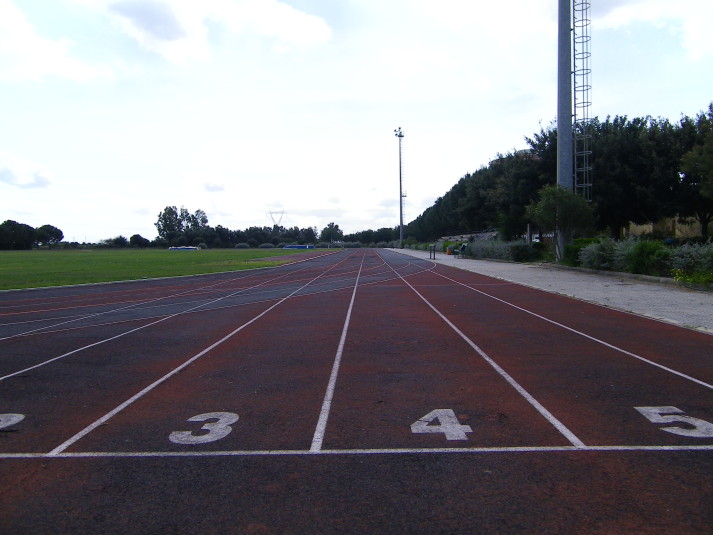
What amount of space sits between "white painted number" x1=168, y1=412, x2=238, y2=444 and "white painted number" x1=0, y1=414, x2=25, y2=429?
69.0 inches

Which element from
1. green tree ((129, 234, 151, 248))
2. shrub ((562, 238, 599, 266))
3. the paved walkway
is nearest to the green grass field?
the paved walkway

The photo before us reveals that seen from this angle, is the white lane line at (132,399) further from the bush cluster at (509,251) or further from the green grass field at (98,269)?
the bush cluster at (509,251)

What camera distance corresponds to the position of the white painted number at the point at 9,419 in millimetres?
5766

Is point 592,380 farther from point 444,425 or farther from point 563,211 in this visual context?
point 563,211

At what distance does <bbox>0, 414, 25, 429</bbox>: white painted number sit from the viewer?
577cm

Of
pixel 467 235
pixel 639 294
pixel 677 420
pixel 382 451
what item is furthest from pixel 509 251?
pixel 467 235

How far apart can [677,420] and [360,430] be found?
120 inches

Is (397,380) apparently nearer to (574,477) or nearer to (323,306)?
(574,477)

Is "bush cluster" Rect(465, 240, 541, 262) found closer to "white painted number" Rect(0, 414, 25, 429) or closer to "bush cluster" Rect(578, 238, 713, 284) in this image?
"bush cluster" Rect(578, 238, 713, 284)

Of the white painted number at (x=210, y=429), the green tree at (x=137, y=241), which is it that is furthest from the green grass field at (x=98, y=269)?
the green tree at (x=137, y=241)

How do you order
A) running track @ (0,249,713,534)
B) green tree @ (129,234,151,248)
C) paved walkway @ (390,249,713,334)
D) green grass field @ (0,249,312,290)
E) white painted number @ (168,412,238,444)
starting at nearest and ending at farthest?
running track @ (0,249,713,534)
white painted number @ (168,412,238,444)
paved walkway @ (390,249,713,334)
green grass field @ (0,249,312,290)
green tree @ (129,234,151,248)

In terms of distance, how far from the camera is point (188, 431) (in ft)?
18.0

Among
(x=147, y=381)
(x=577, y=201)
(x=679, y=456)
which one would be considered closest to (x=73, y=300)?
(x=147, y=381)

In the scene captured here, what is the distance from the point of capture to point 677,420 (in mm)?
5590
